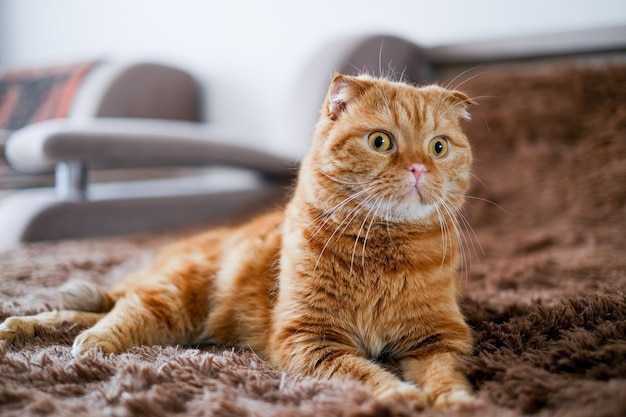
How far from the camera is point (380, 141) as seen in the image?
1.05 m

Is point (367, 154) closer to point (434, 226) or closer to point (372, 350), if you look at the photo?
point (434, 226)

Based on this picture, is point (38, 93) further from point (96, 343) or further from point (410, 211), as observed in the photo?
point (410, 211)

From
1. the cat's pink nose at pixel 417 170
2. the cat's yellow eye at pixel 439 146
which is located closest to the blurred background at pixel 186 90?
the cat's yellow eye at pixel 439 146

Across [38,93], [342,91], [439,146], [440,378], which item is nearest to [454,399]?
[440,378]

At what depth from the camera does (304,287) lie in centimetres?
103

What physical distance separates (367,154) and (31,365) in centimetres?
74

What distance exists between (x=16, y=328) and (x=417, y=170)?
2.95 feet

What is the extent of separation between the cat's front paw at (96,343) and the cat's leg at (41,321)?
14 cm

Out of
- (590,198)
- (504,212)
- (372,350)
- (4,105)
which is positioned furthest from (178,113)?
(372,350)

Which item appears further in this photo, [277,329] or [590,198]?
[590,198]

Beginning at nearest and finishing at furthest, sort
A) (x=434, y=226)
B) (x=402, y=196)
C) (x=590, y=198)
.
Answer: (x=402, y=196) → (x=434, y=226) → (x=590, y=198)

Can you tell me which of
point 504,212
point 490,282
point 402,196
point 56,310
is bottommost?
point 56,310

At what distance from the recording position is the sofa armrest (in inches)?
74.5

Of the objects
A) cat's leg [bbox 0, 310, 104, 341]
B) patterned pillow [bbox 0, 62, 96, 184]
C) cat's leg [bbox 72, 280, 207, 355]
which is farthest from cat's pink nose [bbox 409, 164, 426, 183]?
patterned pillow [bbox 0, 62, 96, 184]
